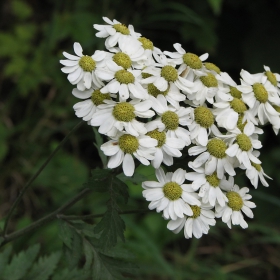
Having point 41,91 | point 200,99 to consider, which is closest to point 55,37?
point 41,91

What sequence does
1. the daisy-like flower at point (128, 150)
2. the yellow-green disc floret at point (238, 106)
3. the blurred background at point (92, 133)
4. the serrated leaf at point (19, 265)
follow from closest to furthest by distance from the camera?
the daisy-like flower at point (128, 150) → the yellow-green disc floret at point (238, 106) → the serrated leaf at point (19, 265) → the blurred background at point (92, 133)

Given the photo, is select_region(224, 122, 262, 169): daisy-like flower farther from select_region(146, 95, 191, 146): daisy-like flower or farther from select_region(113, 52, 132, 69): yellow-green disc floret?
select_region(113, 52, 132, 69): yellow-green disc floret

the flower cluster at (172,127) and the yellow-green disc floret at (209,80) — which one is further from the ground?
the yellow-green disc floret at (209,80)

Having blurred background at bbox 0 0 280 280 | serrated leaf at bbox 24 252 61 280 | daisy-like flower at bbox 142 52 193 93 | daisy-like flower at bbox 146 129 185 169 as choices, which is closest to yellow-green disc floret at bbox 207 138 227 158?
daisy-like flower at bbox 146 129 185 169

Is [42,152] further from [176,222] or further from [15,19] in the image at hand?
[176,222]

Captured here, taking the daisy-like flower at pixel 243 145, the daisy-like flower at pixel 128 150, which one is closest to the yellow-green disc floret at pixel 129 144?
the daisy-like flower at pixel 128 150

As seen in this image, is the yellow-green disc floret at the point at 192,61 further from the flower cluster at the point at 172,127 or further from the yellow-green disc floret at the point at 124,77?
the yellow-green disc floret at the point at 124,77

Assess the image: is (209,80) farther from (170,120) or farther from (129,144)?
(129,144)

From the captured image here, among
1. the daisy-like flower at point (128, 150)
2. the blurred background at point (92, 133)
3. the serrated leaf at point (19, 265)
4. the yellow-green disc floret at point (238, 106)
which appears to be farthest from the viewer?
the blurred background at point (92, 133)
